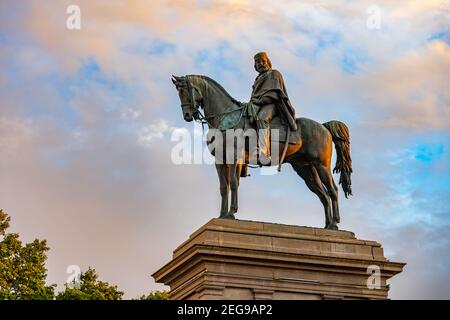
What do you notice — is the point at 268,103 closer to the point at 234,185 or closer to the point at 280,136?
the point at 280,136

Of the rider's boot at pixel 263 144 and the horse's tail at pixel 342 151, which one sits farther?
the horse's tail at pixel 342 151

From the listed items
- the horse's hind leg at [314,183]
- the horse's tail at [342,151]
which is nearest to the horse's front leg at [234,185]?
the horse's hind leg at [314,183]

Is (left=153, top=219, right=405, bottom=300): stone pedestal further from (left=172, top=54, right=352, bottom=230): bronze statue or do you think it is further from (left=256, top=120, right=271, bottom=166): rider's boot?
(left=256, top=120, right=271, bottom=166): rider's boot

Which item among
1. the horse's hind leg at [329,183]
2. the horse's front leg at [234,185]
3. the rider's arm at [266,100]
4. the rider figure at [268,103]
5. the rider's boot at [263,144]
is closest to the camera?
the horse's front leg at [234,185]

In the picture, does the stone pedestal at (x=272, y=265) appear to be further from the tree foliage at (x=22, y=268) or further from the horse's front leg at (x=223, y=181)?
the tree foliage at (x=22, y=268)

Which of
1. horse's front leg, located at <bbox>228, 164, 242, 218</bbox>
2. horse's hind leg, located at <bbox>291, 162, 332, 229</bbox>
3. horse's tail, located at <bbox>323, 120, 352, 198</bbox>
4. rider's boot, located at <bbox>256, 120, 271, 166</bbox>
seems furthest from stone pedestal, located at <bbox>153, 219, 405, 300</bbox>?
horse's tail, located at <bbox>323, 120, 352, 198</bbox>

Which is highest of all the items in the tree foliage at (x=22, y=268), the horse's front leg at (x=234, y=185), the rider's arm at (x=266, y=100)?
the tree foliage at (x=22, y=268)

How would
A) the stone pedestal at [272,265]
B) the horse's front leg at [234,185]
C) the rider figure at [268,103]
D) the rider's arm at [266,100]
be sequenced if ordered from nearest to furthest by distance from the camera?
the stone pedestal at [272,265], the horse's front leg at [234,185], the rider figure at [268,103], the rider's arm at [266,100]

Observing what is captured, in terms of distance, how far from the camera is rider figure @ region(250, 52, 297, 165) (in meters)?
27.0

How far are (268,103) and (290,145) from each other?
53.0 inches

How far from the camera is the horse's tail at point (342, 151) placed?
29.1 m

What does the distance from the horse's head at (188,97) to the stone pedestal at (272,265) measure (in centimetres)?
341

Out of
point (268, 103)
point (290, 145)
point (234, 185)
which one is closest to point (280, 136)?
point (290, 145)

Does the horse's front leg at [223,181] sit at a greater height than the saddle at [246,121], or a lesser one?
lesser
